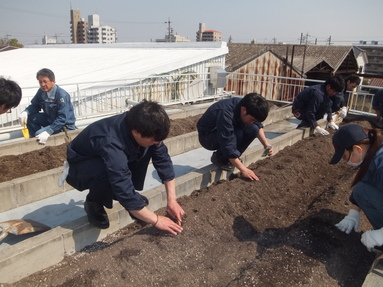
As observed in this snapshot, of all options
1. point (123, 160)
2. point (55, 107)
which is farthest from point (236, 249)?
point (55, 107)

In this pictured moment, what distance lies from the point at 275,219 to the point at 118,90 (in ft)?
21.1

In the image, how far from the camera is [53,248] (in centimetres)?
255

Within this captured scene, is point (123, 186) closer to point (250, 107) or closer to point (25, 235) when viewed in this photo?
point (25, 235)

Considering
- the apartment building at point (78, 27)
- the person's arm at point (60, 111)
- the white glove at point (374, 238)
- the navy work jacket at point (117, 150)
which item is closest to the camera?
the navy work jacket at point (117, 150)

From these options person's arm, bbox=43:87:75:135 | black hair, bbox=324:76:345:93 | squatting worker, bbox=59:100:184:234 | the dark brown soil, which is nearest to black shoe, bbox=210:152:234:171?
the dark brown soil

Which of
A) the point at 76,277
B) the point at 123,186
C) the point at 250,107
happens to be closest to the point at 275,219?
the point at 250,107

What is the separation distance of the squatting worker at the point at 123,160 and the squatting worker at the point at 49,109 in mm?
2437

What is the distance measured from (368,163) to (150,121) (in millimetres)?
1726

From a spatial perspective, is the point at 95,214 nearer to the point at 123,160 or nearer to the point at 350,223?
the point at 123,160

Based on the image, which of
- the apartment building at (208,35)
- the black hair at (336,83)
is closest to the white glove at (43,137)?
the black hair at (336,83)

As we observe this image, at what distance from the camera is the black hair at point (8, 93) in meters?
2.55

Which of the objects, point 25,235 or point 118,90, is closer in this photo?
point 25,235

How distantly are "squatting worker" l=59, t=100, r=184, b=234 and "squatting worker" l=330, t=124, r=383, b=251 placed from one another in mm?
1420

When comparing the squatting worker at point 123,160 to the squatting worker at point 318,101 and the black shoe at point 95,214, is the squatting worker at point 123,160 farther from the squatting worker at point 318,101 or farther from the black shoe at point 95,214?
the squatting worker at point 318,101
